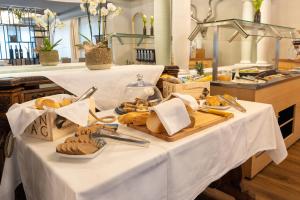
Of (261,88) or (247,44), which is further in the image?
(247,44)

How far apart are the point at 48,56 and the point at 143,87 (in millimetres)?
670

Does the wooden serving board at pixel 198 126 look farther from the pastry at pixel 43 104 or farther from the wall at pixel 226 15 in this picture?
the wall at pixel 226 15

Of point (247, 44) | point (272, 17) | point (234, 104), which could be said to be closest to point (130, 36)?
point (234, 104)

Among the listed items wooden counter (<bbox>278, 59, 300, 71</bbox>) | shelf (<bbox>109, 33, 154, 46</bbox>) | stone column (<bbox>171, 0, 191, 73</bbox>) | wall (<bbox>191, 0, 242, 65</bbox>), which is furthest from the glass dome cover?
wooden counter (<bbox>278, 59, 300, 71</bbox>)

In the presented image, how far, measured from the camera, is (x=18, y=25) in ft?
4.43

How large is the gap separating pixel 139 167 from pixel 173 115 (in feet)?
0.76

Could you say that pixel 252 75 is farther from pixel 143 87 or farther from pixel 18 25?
pixel 18 25

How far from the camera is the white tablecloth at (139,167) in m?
0.57

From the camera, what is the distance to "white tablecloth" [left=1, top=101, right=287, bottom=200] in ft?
1.88

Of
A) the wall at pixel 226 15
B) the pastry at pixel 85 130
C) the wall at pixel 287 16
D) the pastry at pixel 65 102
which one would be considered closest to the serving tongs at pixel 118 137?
the pastry at pixel 85 130

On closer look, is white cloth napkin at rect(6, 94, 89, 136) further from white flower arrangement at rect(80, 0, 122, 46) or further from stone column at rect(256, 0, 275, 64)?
stone column at rect(256, 0, 275, 64)

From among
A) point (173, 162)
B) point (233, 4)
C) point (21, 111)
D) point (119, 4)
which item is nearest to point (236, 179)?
point (173, 162)

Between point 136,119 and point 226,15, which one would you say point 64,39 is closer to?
point 136,119

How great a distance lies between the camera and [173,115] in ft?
2.63
